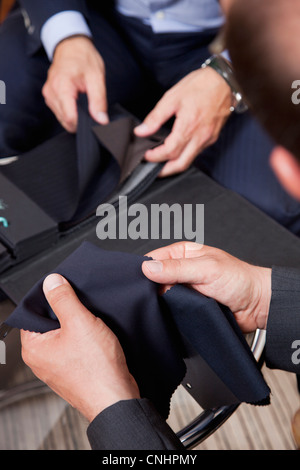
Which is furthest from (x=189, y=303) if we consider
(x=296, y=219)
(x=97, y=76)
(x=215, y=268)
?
(x=97, y=76)

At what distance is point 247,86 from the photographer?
33 centimetres

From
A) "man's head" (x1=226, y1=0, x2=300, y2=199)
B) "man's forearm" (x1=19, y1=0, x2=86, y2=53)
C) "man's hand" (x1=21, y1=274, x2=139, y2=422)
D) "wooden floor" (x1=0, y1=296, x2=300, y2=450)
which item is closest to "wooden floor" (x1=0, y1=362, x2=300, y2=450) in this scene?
"wooden floor" (x1=0, y1=296, x2=300, y2=450)

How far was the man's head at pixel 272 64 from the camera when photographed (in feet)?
0.96

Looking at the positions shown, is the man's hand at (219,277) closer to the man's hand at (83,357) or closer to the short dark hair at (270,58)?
the man's hand at (83,357)

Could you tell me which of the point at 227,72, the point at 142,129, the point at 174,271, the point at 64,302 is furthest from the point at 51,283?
the point at 227,72

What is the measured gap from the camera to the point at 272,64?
30cm

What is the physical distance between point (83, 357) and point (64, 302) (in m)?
0.06

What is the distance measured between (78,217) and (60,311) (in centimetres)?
26

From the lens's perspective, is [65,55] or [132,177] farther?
[65,55]

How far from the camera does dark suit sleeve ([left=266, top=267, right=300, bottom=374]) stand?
68cm

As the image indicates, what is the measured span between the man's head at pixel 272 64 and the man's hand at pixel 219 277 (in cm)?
30

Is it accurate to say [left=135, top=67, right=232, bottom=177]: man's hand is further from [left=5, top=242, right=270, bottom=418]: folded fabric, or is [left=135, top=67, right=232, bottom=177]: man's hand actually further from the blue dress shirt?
[left=5, top=242, right=270, bottom=418]: folded fabric

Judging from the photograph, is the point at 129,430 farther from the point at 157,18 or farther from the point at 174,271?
the point at 157,18

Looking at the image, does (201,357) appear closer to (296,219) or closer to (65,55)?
Result: (296,219)
